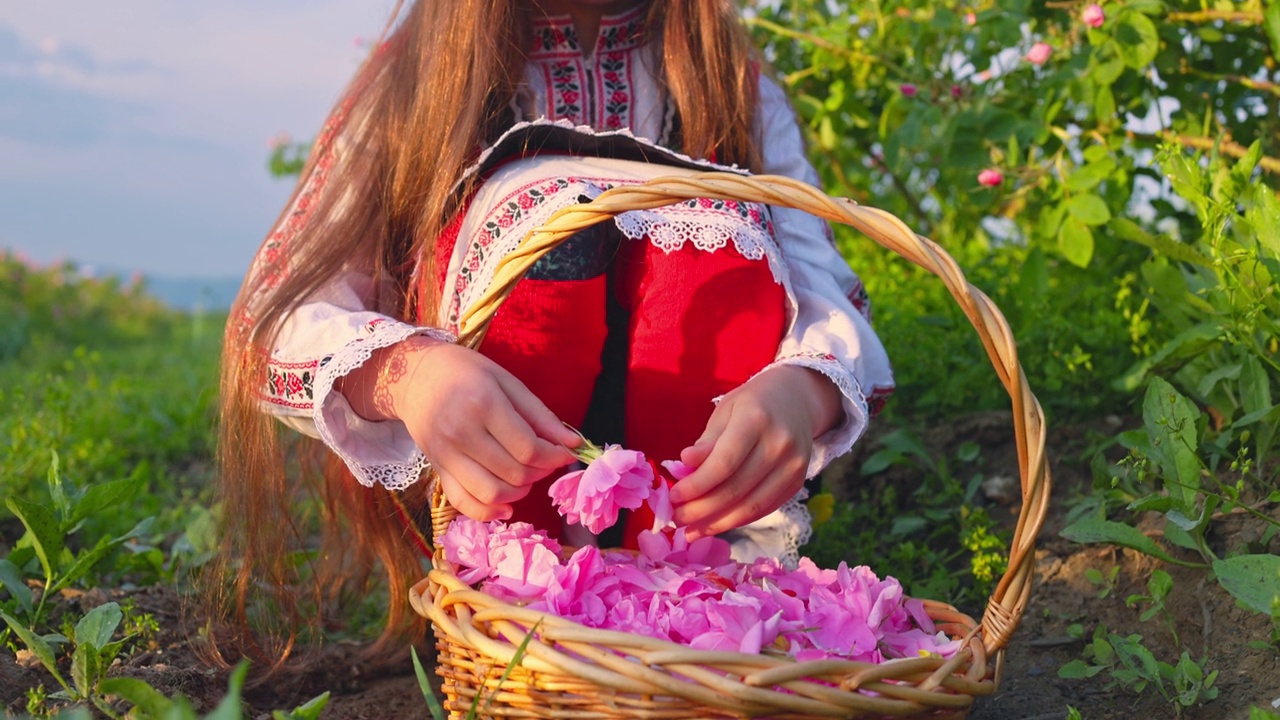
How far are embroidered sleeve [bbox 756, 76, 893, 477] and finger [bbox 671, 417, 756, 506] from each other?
7.9 inches

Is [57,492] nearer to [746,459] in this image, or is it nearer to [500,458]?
[500,458]

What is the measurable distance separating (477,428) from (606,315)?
433 millimetres

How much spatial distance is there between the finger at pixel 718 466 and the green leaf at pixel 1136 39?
1.15 m

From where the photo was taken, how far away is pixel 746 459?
117 centimetres

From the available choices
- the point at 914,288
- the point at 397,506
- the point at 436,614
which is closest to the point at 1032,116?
the point at 914,288

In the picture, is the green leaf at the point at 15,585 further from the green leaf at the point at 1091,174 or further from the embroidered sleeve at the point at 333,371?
the green leaf at the point at 1091,174

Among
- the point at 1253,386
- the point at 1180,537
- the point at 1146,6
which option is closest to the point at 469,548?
the point at 1180,537

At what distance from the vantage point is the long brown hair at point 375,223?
1.43 m

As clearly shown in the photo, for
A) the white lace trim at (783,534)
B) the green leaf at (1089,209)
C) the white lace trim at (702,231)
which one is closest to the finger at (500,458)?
the white lace trim at (702,231)

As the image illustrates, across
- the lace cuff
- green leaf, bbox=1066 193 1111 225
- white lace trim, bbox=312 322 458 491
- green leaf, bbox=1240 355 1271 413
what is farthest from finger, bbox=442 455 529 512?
green leaf, bbox=1066 193 1111 225

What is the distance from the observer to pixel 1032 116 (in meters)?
2.03

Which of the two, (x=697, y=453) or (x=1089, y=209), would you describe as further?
(x=1089, y=209)

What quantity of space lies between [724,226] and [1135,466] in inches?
22.8

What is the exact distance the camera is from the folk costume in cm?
134
